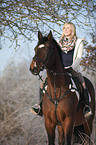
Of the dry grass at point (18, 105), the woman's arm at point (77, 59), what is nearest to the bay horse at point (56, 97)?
the woman's arm at point (77, 59)

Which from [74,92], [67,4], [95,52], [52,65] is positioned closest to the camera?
[52,65]

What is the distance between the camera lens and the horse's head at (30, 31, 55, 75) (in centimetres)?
297

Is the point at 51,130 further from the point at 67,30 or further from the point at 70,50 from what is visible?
the point at 67,30

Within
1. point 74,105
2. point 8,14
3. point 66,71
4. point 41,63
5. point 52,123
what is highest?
point 8,14

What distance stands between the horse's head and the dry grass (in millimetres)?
3595

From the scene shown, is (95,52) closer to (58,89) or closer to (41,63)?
(58,89)

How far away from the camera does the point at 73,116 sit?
11.5 ft

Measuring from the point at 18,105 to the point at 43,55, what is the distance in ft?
23.5

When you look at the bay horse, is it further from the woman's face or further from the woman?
the woman's face

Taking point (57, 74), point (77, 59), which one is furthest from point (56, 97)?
point (77, 59)

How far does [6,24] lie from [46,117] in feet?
16.0

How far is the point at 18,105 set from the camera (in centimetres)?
978

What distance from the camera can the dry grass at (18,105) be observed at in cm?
805

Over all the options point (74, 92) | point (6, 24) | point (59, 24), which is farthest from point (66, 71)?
point (6, 24)
